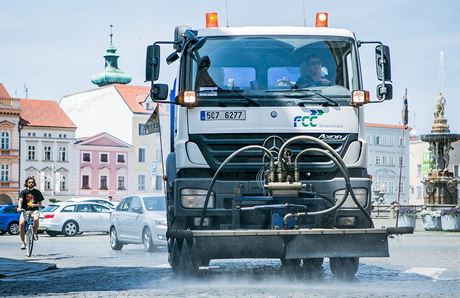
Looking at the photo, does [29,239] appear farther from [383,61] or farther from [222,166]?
[383,61]

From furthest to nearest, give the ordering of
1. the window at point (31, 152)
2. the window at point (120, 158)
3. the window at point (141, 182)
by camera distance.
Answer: the window at point (141, 182) → the window at point (120, 158) → the window at point (31, 152)

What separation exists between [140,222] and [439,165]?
27495 mm

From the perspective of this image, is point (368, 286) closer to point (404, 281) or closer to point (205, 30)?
point (404, 281)

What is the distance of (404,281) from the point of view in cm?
1327

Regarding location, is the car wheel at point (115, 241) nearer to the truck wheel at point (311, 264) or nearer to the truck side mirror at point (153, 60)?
the truck wheel at point (311, 264)

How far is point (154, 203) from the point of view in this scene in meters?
25.0

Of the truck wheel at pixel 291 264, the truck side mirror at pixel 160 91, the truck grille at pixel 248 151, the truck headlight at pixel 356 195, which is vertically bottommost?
the truck wheel at pixel 291 264

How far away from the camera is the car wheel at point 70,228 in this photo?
1489 inches

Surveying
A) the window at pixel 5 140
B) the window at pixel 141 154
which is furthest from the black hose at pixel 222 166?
the window at pixel 141 154

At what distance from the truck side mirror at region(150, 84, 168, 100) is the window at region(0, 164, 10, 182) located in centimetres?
8401

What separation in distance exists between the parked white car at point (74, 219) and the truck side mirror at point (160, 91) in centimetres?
2638

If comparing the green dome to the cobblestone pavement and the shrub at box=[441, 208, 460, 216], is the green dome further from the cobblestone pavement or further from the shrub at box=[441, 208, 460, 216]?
the cobblestone pavement

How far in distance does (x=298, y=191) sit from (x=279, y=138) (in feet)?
2.51

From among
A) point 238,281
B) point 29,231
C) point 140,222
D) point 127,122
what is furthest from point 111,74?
point 238,281
